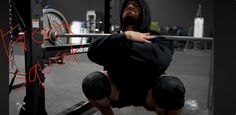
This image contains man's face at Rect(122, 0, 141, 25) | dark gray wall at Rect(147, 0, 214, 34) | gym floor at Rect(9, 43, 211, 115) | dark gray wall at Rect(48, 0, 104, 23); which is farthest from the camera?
dark gray wall at Rect(48, 0, 104, 23)

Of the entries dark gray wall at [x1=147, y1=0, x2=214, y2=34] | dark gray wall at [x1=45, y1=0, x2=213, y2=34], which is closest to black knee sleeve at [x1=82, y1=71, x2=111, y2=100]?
dark gray wall at [x1=45, y1=0, x2=213, y2=34]

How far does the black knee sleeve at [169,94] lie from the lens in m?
1.06

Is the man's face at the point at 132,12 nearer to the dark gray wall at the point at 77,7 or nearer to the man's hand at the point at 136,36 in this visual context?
the man's hand at the point at 136,36

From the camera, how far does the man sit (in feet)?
3.60

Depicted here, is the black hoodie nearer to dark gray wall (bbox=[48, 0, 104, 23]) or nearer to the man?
the man

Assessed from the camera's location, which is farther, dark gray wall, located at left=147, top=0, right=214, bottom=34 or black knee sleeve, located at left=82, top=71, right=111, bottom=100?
dark gray wall, located at left=147, top=0, right=214, bottom=34

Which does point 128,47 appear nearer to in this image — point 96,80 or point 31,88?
point 96,80

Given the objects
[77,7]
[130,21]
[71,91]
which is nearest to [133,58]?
[130,21]

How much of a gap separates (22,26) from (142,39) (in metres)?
0.76

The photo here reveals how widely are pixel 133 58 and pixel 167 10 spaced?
8.06m

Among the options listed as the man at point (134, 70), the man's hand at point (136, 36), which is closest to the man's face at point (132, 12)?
the man at point (134, 70)

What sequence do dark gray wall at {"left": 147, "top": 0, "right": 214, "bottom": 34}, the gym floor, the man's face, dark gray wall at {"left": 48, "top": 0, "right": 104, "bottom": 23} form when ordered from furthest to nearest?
dark gray wall at {"left": 48, "top": 0, "right": 104, "bottom": 23}, dark gray wall at {"left": 147, "top": 0, "right": 214, "bottom": 34}, the gym floor, the man's face

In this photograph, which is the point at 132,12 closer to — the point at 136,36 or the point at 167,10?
the point at 136,36

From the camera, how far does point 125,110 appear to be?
197 centimetres
